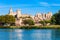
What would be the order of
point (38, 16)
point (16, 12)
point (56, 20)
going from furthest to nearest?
point (16, 12)
point (38, 16)
point (56, 20)

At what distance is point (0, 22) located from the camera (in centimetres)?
10469

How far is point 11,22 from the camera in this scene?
340 ft

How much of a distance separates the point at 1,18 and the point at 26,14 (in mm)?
32405

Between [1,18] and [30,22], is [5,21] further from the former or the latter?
[30,22]

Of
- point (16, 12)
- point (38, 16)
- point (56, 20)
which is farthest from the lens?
point (16, 12)

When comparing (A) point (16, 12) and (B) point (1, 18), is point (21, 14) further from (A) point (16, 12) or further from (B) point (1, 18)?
(B) point (1, 18)

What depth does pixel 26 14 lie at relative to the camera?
137 meters

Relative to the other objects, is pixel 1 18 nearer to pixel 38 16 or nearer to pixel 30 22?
pixel 30 22

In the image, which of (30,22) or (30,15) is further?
(30,15)

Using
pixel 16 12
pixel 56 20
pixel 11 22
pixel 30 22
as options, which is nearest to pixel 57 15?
pixel 56 20

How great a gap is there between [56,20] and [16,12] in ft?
140

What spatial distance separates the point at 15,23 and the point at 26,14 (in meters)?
32.4

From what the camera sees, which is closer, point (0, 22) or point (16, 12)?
point (0, 22)

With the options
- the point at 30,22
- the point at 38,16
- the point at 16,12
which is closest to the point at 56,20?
the point at 30,22
